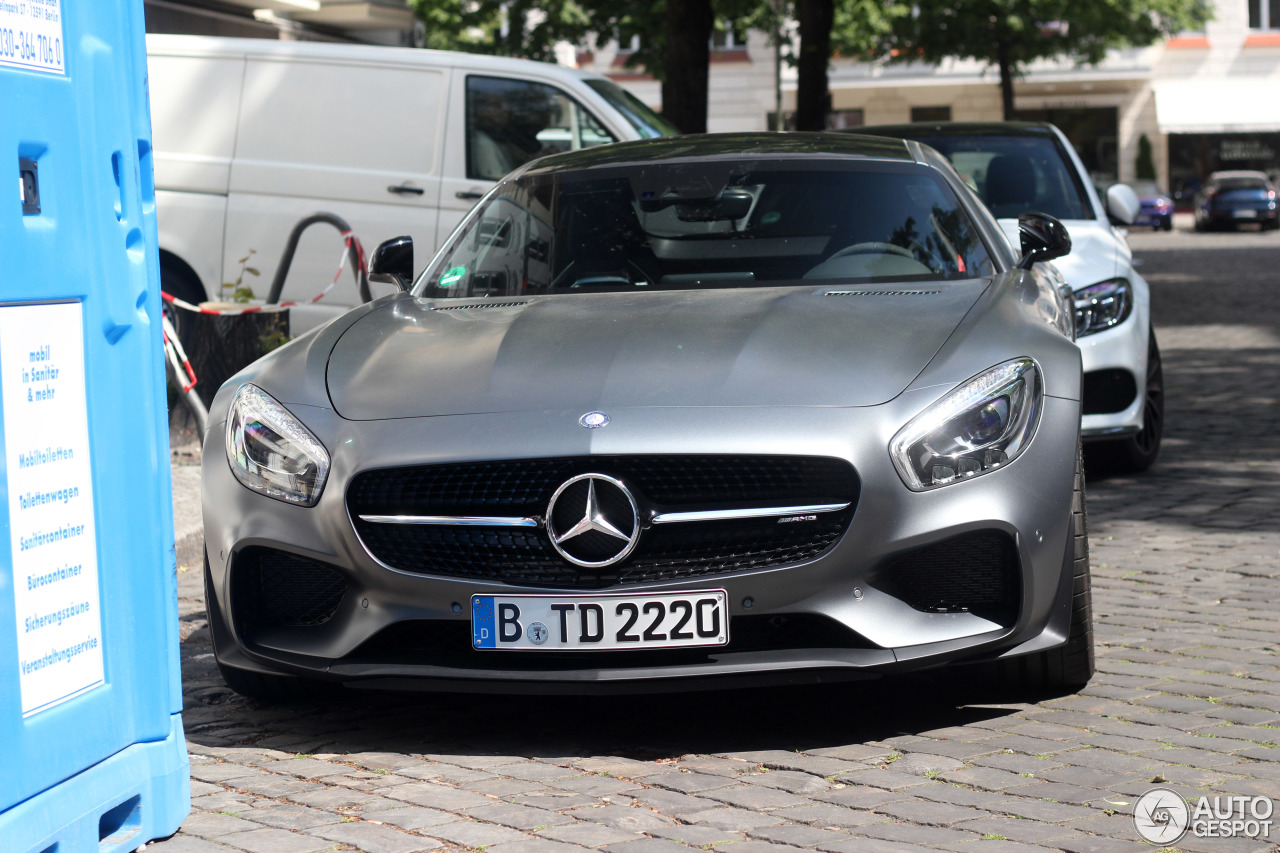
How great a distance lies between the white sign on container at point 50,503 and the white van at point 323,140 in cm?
743

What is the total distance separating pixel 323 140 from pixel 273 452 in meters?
6.90

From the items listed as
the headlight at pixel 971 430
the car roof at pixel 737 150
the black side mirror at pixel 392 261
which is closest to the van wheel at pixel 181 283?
the black side mirror at pixel 392 261

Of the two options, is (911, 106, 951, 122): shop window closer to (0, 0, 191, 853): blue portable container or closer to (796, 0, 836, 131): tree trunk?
(796, 0, 836, 131): tree trunk

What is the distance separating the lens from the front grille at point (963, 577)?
3.75 m

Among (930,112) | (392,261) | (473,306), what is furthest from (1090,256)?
(930,112)

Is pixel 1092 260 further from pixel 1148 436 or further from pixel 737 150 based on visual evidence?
pixel 737 150

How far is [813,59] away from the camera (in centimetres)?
1809

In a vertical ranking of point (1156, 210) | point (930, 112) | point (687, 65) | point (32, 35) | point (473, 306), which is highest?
point (930, 112)

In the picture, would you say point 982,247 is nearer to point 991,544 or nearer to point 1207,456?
point 991,544

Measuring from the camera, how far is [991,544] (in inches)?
149

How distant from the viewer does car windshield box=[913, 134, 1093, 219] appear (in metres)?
8.70

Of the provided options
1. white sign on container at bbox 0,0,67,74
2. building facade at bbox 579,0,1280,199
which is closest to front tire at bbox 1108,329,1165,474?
white sign on container at bbox 0,0,67,74

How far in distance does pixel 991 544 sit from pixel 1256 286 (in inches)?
770

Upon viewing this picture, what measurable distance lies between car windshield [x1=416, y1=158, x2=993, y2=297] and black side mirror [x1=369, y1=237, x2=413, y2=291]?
201 millimetres
